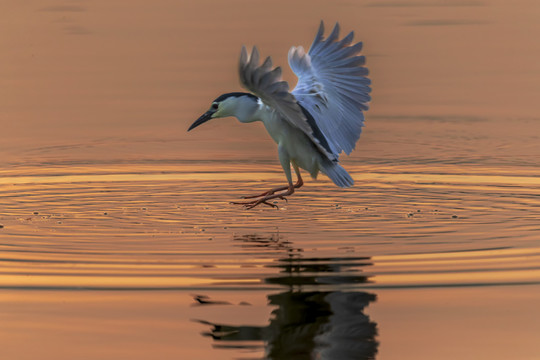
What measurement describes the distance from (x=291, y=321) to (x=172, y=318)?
2.10ft

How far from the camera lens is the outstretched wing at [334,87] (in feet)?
34.7

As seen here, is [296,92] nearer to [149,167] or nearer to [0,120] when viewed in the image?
[149,167]

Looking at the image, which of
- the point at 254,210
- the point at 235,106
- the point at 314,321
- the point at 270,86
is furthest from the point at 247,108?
the point at 314,321

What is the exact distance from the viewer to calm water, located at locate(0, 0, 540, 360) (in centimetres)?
675

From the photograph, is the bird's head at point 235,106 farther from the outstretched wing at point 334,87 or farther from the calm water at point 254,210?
the calm water at point 254,210

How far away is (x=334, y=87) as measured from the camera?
1079cm

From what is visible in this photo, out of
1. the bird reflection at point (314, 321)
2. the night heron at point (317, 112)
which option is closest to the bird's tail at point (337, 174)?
the night heron at point (317, 112)

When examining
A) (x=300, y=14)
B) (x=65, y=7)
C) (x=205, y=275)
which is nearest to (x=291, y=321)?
(x=205, y=275)

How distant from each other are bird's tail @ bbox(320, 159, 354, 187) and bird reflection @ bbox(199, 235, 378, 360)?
79.4 inches

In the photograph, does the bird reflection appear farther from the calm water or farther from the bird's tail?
the bird's tail

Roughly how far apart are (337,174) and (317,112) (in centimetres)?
60

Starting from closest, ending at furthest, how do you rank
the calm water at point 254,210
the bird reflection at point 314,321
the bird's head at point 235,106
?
the bird reflection at point 314,321
the calm water at point 254,210
the bird's head at point 235,106

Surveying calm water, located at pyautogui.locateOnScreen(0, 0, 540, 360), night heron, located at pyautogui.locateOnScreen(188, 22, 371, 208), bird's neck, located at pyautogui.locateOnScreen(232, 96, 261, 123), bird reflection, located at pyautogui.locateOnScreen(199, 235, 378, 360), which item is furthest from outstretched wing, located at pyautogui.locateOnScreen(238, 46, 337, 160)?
bird reflection, located at pyautogui.locateOnScreen(199, 235, 378, 360)

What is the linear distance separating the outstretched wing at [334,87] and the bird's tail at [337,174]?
0.63ft
